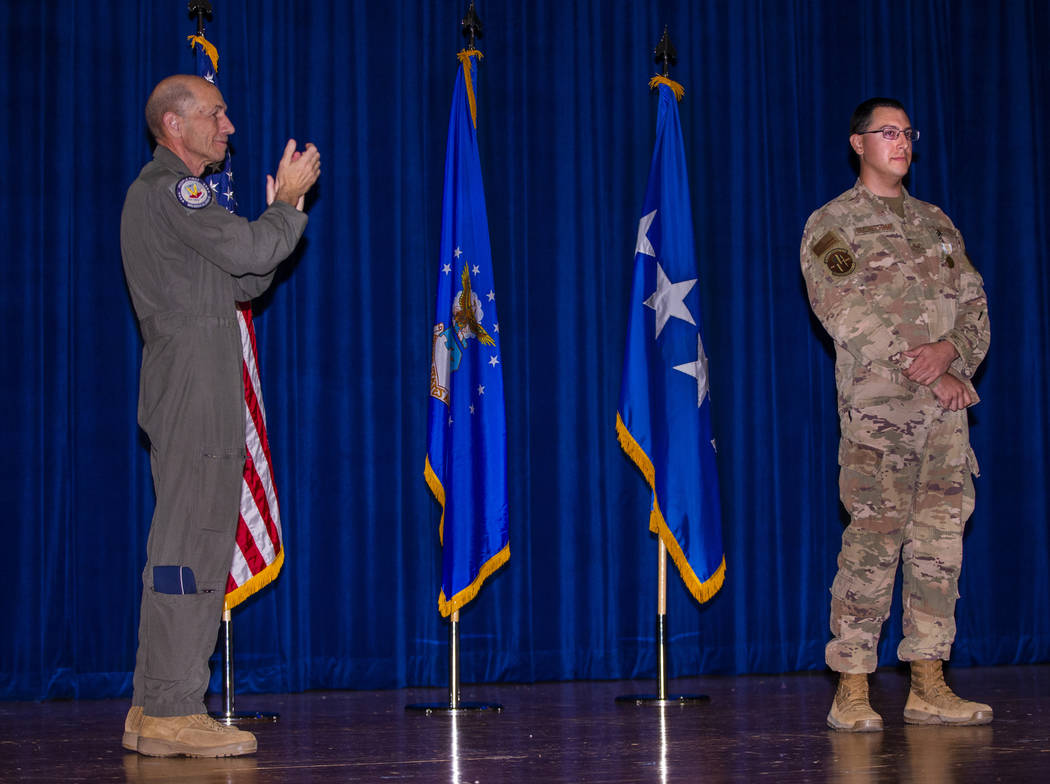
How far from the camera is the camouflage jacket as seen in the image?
3537mm

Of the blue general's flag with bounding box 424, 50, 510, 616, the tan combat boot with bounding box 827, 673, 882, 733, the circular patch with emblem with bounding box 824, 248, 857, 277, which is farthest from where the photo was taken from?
the blue general's flag with bounding box 424, 50, 510, 616

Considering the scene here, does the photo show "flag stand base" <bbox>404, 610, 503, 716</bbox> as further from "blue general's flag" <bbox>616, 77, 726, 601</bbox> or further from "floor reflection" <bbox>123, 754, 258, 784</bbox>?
"floor reflection" <bbox>123, 754, 258, 784</bbox>

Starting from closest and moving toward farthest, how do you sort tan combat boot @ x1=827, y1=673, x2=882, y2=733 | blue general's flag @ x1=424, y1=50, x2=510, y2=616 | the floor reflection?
the floor reflection → tan combat boot @ x1=827, y1=673, x2=882, y2=733 → blue general's flag @ x1=424, y1=50, x2=510, y2=616

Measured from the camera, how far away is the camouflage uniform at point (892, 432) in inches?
138

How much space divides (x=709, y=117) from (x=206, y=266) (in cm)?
321

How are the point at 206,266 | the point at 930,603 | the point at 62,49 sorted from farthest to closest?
the point at 62,49
the point at 930,603
the point at 206,266

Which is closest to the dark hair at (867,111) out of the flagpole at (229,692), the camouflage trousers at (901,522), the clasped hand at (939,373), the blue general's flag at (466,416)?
the clasped hand at (939,373)

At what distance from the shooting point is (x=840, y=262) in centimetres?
361

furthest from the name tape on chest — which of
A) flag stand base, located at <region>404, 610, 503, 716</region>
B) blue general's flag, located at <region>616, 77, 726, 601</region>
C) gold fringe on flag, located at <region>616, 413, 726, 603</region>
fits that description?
flag stand base, located at <region>404, 610, 503, 716</region>

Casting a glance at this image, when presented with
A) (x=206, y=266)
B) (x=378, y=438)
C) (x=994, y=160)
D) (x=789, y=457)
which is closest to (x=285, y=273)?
(x=378, y=438)

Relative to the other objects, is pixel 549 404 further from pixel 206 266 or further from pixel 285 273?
pixel 206 266

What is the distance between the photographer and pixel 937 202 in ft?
19.5

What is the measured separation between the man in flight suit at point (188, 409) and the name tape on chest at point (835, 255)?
1.50 m

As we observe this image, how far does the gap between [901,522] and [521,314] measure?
2.32 meters
